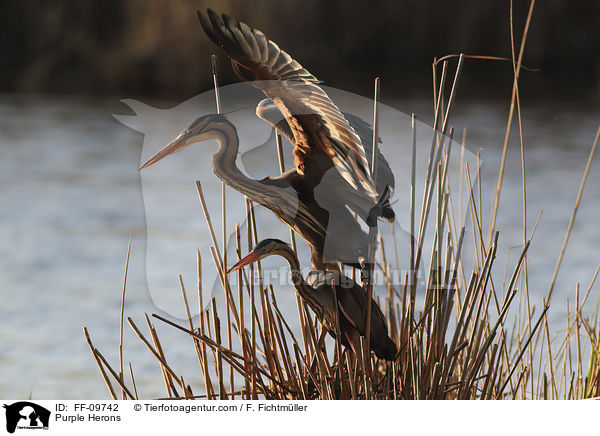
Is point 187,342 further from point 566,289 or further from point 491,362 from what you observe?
point 566,289

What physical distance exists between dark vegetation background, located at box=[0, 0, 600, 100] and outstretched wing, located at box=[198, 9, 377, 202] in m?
1.31

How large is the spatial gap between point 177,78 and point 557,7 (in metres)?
1.52

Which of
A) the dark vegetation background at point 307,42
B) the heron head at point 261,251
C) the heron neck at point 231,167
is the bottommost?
the heron head at point 261,251

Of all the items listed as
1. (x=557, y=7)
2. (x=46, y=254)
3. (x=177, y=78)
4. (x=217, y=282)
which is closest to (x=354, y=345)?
(x=217, y=282)

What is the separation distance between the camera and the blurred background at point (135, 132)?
5.58 feet

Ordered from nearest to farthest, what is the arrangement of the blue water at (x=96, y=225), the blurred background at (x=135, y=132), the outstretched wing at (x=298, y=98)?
the outstretched wing at (x=298, y=98) → the blue water at (x=96, y=225) → the blurred background at (x=135, y=132)

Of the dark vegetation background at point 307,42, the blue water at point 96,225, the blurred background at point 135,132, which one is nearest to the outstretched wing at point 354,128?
the blue water at point 96,225

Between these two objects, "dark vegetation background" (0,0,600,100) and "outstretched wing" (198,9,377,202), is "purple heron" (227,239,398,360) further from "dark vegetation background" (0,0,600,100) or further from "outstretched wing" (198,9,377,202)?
"dark vegetation background" (0,0,600,100)

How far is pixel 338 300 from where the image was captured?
2.05 feet

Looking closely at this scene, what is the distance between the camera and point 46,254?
7.08ft

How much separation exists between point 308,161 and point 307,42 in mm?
1870

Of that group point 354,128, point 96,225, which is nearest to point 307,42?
point 96,225

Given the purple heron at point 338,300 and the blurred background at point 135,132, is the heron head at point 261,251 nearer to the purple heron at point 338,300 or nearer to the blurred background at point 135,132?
the purple heron at point 338,300

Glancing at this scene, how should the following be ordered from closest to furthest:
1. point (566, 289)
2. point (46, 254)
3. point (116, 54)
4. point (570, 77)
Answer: point (566, 289) < point (46, 254) < point (116, 54) < point (570, 77)
